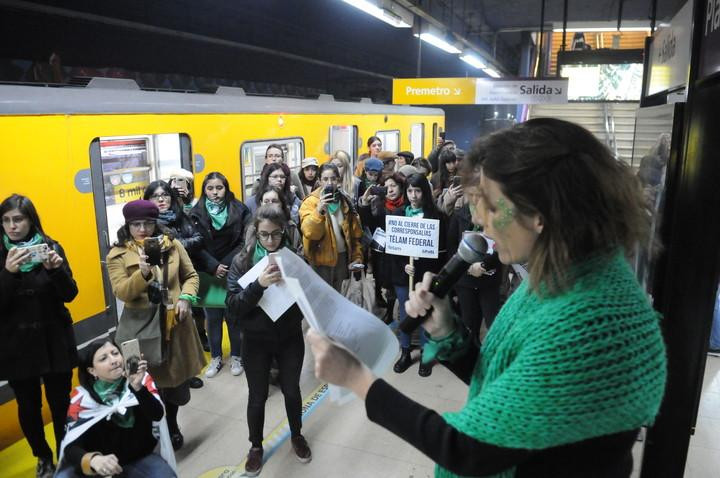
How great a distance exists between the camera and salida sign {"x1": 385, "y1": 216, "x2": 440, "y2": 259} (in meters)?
4.66

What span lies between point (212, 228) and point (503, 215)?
4093 mm

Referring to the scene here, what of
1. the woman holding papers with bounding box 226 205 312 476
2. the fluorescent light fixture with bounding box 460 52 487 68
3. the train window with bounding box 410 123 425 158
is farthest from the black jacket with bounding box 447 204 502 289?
the fluorescent light fixture with bounding box 460 52 487 68

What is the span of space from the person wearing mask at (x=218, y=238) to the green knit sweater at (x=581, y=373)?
3960 mm

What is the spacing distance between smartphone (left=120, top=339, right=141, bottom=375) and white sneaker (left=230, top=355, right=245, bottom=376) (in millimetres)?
2228

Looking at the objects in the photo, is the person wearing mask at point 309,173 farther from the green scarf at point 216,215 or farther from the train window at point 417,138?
the train window at point 417,138

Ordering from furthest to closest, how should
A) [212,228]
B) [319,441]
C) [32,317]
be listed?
1. [212,228]
2. [319,441]
3. [32,317]

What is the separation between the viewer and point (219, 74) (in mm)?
14281

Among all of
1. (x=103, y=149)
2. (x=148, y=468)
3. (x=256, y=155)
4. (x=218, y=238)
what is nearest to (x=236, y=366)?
(x=218, y=238)

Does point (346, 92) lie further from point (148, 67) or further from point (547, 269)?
point (547, 269)

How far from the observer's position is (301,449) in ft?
12.0

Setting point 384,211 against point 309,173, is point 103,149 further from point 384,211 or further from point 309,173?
point 384,211

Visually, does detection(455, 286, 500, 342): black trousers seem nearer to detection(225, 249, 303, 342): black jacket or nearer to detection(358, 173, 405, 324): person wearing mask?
detection(358, 173, 405, 324): person wearing mask

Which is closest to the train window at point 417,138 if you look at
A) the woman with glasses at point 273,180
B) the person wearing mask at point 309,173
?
the person wearing mask at point 309,173

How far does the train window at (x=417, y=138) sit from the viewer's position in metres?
12.9
